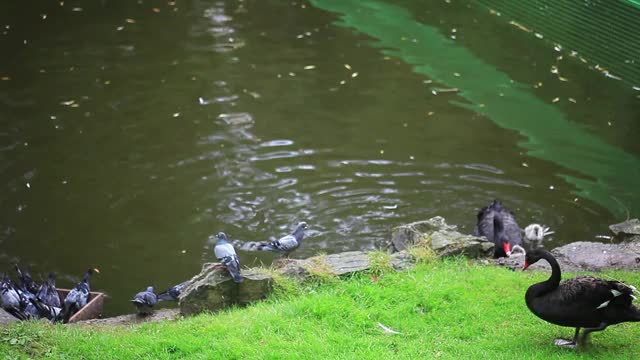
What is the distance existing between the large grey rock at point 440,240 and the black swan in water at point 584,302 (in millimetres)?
1750

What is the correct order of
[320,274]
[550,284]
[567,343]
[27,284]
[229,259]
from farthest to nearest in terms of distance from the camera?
[27,284] → [320,274] → [229,259] → [567,343] → [550,284]

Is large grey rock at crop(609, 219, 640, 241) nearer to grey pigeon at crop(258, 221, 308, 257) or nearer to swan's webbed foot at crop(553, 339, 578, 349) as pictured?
swan's webbed foot at crop(553, 339, 578, 349)

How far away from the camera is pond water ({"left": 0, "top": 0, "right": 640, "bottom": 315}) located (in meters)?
9.47

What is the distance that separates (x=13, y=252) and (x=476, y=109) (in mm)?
6897

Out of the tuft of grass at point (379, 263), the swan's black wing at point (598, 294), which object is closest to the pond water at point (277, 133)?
the tuft of grass at point (379, 263)

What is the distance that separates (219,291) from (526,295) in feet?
8.16

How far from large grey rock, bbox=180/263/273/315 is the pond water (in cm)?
140

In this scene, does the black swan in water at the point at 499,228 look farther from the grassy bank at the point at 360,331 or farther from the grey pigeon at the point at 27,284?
the grey pigeon at the point at 27,284

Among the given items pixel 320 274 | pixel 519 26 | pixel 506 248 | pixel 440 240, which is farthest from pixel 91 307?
pixel 519 26

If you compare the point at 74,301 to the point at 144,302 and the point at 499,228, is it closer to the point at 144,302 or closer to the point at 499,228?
the point at 144,302

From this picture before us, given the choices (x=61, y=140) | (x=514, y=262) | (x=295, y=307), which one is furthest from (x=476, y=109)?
(x=295, y=307)

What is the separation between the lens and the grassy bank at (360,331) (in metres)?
5.96

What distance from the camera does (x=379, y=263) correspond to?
288 inches

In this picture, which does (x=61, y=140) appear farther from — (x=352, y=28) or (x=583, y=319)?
(x=583, y=319)
